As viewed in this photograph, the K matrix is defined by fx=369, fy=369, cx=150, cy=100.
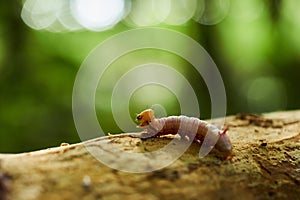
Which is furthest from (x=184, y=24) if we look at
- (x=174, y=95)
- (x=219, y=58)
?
(x=174, y=95)

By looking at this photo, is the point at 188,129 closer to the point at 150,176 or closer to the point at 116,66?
the point at 150,176

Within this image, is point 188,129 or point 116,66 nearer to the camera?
point 188,129

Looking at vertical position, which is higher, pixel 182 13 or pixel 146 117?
pixel 182 13

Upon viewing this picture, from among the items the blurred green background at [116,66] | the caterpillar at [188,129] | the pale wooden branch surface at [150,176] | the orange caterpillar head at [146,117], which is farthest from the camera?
the blurred green background at [116,66]

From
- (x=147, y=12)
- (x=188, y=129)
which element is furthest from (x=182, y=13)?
(x=188, y=129)

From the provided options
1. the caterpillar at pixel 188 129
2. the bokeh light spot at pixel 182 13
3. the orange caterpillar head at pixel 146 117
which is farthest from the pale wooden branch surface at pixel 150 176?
the bokeh light spot at pixel 182 13

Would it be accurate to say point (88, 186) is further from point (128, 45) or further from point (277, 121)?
point (128, 45)

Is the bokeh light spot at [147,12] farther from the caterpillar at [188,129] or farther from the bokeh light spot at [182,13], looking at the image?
the caterpillar at [188,129]
